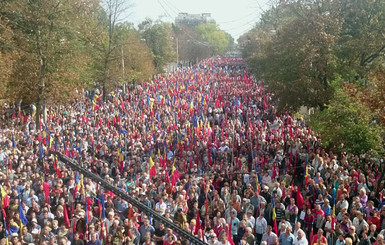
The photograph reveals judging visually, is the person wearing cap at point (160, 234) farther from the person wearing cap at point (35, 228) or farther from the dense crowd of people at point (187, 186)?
the person wearing cap at point (35, 228)

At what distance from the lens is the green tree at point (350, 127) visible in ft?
46.9

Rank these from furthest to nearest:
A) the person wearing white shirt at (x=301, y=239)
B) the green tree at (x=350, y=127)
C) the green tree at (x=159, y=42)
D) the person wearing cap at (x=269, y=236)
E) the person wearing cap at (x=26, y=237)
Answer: the green tree at (x=159, y=42)
the green tree at (x=350, y=127)
the person wearing cap at (x=26, y=237)
the person wearing cap at (x=269, y=236)
the person wearing white shirt at (x=301, y=239)

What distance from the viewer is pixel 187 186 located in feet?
40.7

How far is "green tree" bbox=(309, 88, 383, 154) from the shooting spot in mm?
14297

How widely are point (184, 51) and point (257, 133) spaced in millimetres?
76817

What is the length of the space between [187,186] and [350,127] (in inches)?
253

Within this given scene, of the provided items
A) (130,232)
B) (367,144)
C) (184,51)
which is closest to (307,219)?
(130,232)

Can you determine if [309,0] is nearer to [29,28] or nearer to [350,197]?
[350,197]

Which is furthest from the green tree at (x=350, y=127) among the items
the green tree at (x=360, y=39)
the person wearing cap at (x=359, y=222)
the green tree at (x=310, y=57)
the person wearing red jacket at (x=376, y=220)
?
the person wearing cap at (x=359, y=222)

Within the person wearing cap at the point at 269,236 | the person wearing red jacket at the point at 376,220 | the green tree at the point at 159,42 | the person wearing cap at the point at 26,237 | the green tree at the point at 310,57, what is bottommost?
the person wearing cap at the point at 26,237

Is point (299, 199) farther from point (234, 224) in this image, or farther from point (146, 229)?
point (146, 229)

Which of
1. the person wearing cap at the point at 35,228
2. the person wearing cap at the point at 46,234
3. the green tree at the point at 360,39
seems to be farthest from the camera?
the green tree at the point at 360,39

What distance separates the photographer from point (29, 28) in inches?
982

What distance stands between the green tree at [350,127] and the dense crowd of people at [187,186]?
22.5 inches
